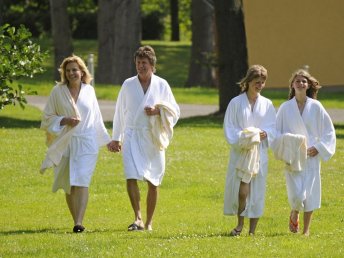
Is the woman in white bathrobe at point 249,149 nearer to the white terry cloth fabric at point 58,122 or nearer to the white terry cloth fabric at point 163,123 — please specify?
the white terry cloth fabric at point 163,123

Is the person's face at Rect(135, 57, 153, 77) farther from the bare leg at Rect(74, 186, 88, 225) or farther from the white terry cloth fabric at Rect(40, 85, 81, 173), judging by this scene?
the bare leg at Rect(74, 186, 88, 225)

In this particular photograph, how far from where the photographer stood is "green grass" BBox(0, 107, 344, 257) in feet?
36.3

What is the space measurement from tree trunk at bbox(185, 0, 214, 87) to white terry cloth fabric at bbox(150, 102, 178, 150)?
27.8 metres

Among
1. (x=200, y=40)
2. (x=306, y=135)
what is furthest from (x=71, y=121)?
(x=200, y=40)

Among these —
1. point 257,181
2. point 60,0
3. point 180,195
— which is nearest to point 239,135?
point 257,181

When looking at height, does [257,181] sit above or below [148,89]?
below

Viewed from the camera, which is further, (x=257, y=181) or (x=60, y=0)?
(x=60, y=0)

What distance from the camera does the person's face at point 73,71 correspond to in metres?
13.1

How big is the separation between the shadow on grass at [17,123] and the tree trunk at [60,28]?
11.8 m

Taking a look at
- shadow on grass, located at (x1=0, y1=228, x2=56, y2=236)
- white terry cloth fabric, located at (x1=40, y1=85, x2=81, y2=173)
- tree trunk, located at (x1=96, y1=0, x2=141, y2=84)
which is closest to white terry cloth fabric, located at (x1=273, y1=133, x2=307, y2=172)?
white terry cloth fabric, located at (x1=40, y1=85, x2=81, y2=173)

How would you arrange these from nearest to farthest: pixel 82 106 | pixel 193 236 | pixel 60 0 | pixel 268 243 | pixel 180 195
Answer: pixel 268 243 → pixel 193 236 → pixel 82 106 → pixel 180 195 → pixel 60 0

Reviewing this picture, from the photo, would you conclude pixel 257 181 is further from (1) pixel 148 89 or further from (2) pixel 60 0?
(2) pixel 60 0

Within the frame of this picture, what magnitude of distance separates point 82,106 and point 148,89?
74cm

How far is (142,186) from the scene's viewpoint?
17516mm
